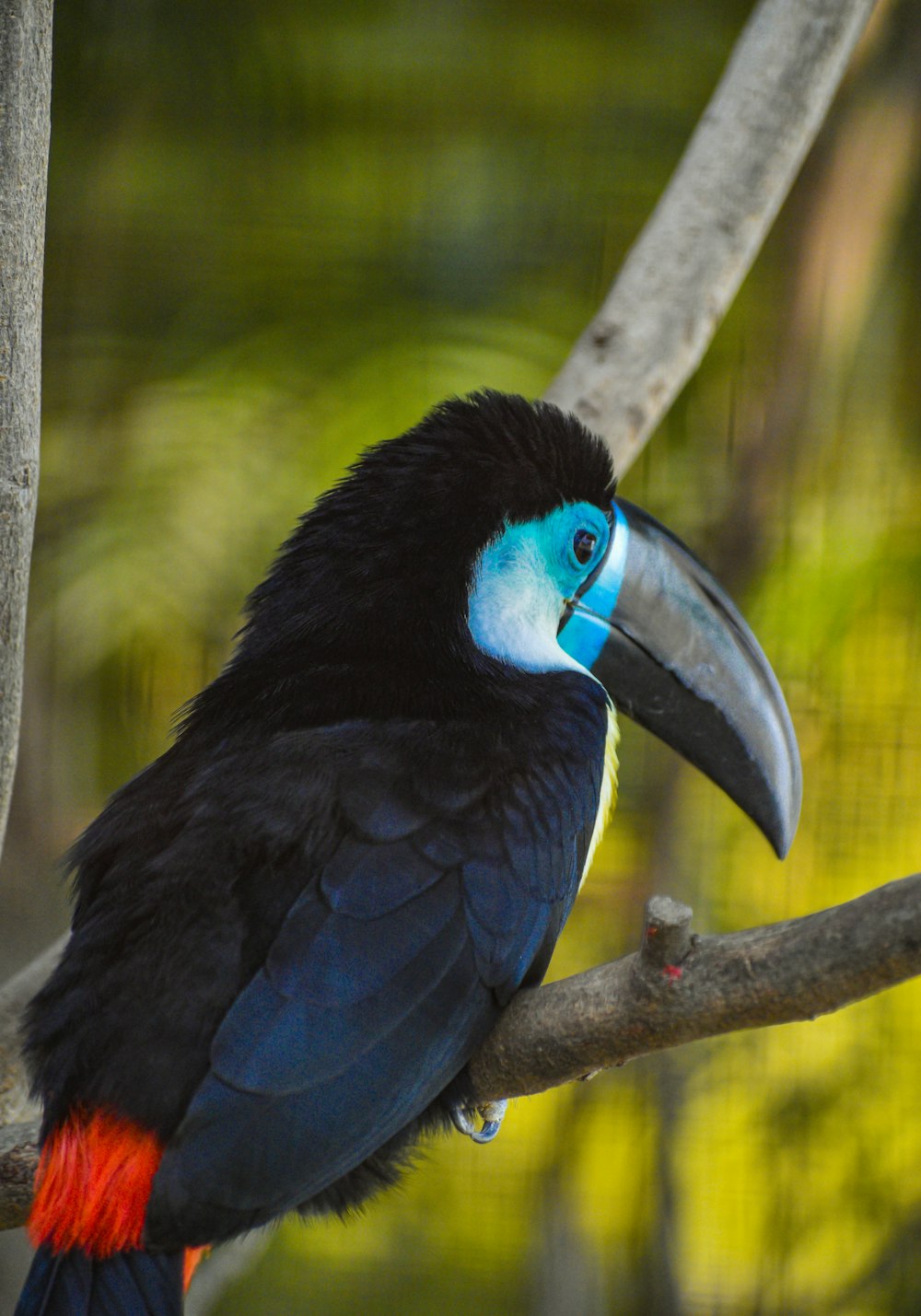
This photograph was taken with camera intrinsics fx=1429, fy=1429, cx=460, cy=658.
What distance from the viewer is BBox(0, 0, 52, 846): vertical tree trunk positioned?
98 centimetres

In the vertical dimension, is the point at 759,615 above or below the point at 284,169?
below

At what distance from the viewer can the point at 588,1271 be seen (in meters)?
2.68

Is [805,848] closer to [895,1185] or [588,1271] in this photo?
[895,1185]

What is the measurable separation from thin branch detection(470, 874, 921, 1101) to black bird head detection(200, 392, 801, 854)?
32cm

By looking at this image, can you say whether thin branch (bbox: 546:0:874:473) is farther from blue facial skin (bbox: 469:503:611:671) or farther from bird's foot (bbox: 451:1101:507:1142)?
bird's foot (bbox: 451:1101:507:1142)

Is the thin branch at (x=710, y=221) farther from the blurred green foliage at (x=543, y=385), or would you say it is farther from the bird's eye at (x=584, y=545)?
the blurred green foliage at (x=543, y=385)

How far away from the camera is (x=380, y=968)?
2.97 ft

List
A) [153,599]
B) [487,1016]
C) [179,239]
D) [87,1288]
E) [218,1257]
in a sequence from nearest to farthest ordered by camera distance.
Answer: [87,1288]
[487,1016]
[218,1257]
[153,599]
[179,239]

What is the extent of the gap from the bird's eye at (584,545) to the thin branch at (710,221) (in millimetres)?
320

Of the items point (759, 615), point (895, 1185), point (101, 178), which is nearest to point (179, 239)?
point (101, 178)

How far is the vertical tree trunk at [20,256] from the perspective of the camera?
38.4 inches

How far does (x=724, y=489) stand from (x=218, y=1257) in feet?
5.04

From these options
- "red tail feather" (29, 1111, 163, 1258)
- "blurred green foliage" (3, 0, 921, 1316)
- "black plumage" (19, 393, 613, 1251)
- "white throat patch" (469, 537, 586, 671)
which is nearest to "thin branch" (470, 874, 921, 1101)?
"black plumage" (19, 393, 613, 1251)

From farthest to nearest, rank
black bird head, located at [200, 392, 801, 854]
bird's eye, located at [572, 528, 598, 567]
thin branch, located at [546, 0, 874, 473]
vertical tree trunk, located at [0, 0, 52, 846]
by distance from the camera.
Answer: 1. thin branch, located at [546, 0, 874, 473]
2. bird's eye, located at [572, 528, 598, 567]
3. black bird head, located at [200, 392, 801, 854]
4. vertical tree trunk, located at [0, 0, 52, 846]
